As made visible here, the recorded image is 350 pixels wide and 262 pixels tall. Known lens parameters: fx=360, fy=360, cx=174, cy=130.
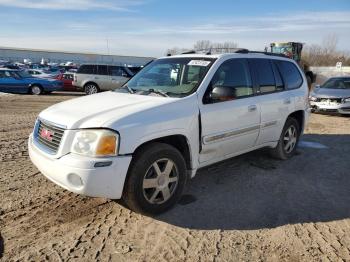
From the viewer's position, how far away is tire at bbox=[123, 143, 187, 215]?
3.85 m

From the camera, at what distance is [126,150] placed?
12.1 feet

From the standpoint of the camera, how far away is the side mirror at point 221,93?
174 inches

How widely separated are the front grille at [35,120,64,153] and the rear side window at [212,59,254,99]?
202 centimetres

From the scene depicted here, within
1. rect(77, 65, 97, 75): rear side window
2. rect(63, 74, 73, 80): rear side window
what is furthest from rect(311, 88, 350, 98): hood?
rect(63, 74, 73, 80): rear side window

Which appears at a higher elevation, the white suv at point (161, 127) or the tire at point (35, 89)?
the white suv at point (161, 127)

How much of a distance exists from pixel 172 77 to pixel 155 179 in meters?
1.57

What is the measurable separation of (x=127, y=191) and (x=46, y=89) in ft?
56.0

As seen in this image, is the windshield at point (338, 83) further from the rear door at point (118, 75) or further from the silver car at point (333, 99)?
the rear door at point (118, 75)

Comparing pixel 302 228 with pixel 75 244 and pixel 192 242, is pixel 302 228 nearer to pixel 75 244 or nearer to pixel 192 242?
pixel 192 242

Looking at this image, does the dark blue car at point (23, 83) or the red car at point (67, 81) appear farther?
the red car at point (67, 81)

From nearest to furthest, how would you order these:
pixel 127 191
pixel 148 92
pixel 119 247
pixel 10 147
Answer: pixel 119 247, pixel 127 191, pixel 148 92, pixel 10 147

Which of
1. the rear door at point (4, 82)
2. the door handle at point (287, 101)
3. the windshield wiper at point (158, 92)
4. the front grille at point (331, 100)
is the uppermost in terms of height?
the windshield wiper at point (158, 92)

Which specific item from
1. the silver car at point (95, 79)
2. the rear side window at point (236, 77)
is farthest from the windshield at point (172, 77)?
the silver car at point (95, 79)

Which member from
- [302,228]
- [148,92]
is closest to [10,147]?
[148,92]
